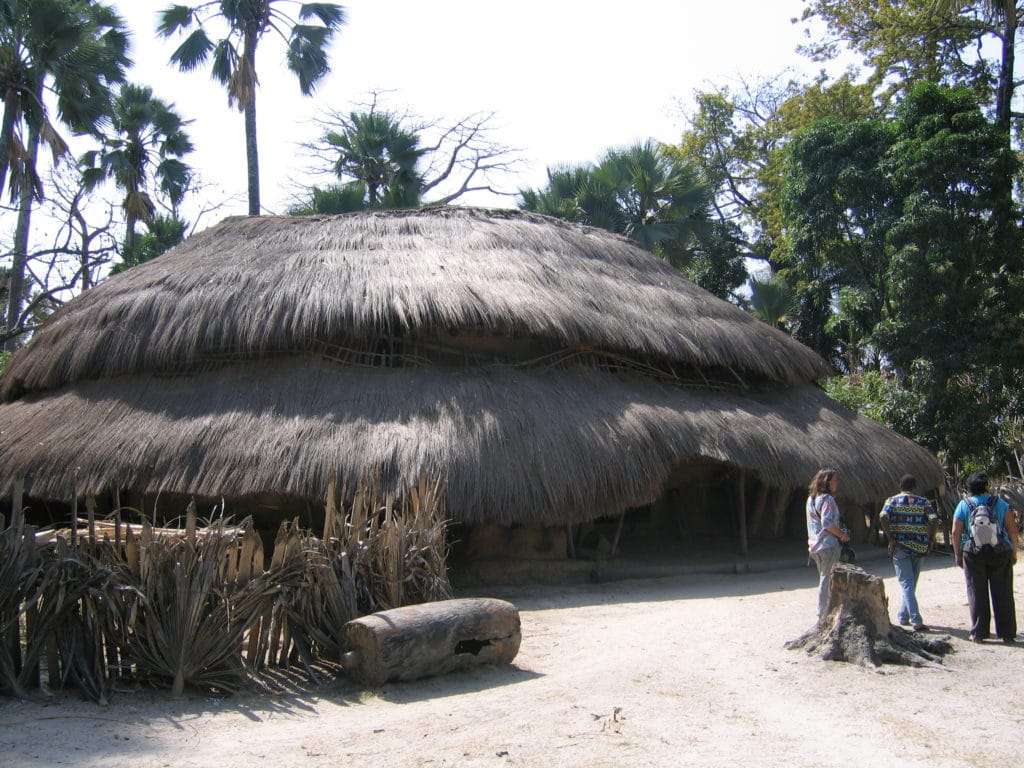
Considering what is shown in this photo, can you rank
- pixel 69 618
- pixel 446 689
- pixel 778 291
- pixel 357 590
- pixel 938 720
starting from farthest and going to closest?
pixel 778 291, pixel 357 590, pixel 446 689, pixel 69 618, pixel 938 720

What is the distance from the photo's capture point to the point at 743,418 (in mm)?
11250

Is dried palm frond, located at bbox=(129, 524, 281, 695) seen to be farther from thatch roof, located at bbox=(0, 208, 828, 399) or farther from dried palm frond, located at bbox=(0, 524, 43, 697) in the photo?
thatch roof, located at bbox=(0, 208, 828, 399)

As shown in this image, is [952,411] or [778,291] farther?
[778,291]

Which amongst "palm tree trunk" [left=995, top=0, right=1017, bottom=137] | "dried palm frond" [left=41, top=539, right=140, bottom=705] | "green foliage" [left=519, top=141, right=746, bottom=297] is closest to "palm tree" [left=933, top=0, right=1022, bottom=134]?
"palm tree trunk" [left=995, top=0, right=1017, bottom=137]

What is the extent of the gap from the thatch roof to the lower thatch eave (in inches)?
17.5

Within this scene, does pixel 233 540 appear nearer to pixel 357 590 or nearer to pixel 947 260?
pixel 357 590

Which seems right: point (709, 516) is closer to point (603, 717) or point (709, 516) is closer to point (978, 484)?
point (978, 484)

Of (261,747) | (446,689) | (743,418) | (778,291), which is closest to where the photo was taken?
(261,747)

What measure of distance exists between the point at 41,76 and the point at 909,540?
16.3 meters

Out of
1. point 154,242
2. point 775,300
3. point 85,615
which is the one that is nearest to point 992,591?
point 85,615

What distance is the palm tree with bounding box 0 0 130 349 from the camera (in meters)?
15.2

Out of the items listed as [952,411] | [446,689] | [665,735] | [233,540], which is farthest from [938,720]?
[952,411]

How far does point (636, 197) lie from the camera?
798 inches

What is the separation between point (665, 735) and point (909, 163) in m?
13.3
